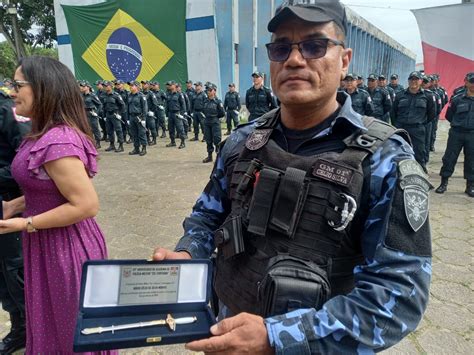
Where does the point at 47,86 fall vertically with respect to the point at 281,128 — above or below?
above

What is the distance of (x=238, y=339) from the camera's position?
81 centimetres

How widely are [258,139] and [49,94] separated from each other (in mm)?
1048

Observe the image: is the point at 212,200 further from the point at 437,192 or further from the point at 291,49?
the point at 437,192

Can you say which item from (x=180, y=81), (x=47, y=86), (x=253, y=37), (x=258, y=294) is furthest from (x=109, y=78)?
(x=258, y=294)

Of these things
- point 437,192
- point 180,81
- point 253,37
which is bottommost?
point 437,192

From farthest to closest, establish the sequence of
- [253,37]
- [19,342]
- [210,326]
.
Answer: [253,37]
[19,342]
[210,326]

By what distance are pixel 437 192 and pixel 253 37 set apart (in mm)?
11375

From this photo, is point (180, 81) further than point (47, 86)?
Yes

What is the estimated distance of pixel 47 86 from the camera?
5.29ft

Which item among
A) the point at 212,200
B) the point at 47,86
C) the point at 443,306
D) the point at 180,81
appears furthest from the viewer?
the point at 180,81

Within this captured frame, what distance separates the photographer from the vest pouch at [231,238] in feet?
3.73

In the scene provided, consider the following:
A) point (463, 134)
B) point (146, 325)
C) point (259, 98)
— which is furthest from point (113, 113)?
point (146, 325)

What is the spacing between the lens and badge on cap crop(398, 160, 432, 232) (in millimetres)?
885

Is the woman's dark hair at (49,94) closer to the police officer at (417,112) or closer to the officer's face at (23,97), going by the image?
the officer's face at (23,97)
